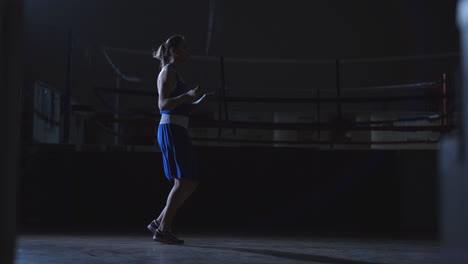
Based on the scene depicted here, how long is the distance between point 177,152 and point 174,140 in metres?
0.05

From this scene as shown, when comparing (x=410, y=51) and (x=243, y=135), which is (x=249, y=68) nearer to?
(x=243, y=135)

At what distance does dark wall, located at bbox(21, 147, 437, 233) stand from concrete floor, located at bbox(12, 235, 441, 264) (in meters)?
0.78

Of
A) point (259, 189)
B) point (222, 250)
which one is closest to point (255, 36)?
point (259, 189)

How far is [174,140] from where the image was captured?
7.95 feet

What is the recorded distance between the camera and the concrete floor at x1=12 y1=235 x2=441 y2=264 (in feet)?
6.08

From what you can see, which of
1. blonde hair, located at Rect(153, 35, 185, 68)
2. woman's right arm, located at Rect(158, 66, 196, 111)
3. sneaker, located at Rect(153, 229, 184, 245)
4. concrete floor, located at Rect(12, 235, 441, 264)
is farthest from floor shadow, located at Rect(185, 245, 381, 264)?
blonde hair, located at Rect(153, 35, 185, 68)

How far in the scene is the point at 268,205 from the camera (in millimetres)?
3658

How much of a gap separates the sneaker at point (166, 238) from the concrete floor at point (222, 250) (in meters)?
0.05

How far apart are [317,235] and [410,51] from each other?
12.0 ft

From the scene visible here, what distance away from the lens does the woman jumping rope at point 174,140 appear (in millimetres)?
2404

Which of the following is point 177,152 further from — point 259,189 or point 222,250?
point 259,189

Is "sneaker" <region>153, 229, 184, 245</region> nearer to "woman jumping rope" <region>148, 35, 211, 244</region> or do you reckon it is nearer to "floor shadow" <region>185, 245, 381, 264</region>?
"woman jumping rope" <region>148, 35, 211, 244</region>

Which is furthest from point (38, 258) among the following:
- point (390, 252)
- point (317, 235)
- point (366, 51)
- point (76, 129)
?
point (366, 51)

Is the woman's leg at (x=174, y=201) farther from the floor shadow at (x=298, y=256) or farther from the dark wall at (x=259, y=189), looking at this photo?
the dark wall at (x=259, y=189)
